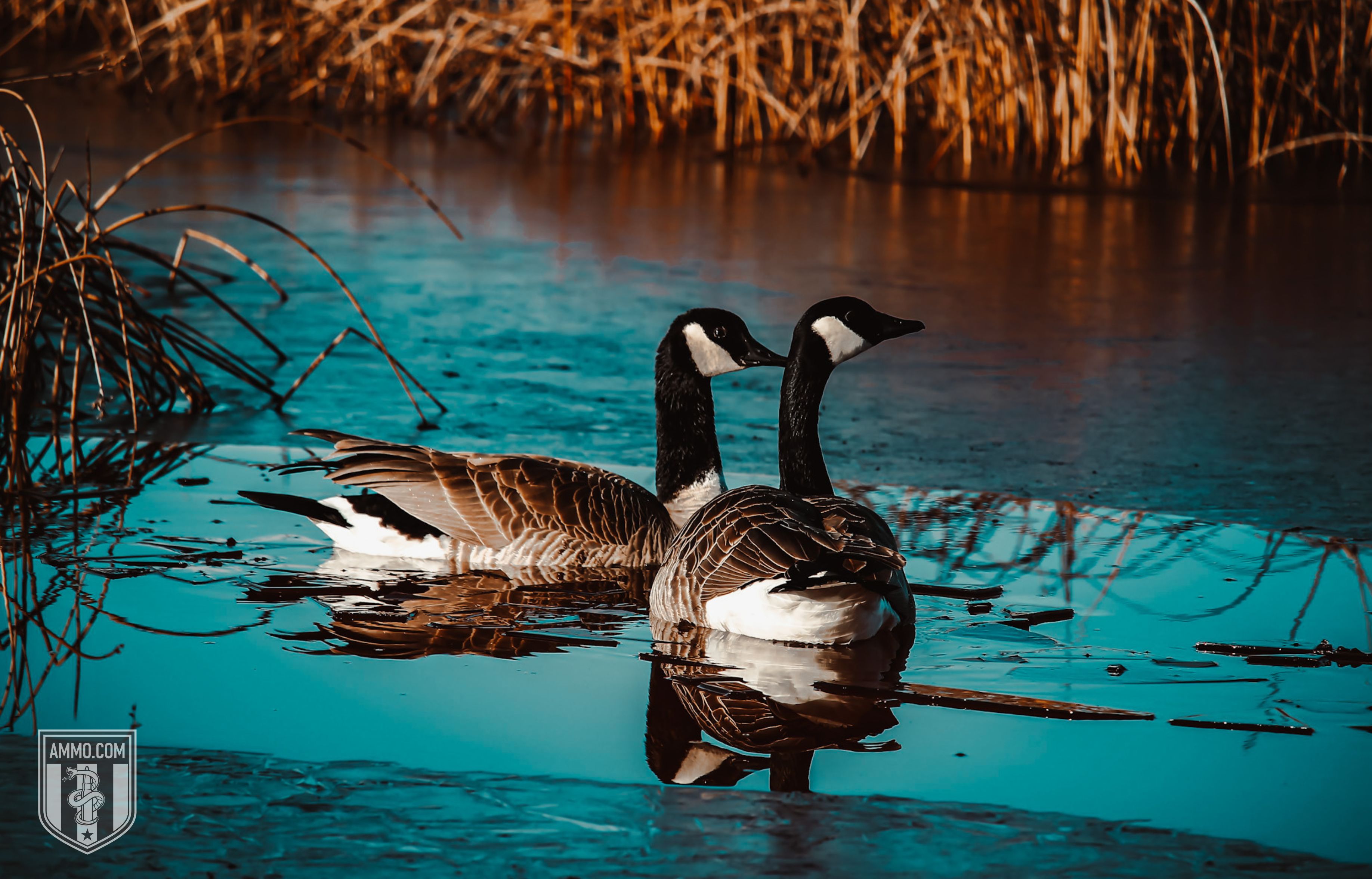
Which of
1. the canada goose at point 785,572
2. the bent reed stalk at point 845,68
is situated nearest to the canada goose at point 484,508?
the canada goose at point 785,572

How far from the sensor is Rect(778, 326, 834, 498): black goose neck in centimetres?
517

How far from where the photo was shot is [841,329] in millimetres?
5211

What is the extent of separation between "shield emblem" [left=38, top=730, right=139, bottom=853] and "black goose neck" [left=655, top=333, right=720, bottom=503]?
244cm

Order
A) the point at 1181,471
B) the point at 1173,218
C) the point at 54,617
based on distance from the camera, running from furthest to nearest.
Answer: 1. the point at 1173,218
2. the point at 1181,471
3. the point at 54,617

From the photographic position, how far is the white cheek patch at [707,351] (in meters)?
5.57

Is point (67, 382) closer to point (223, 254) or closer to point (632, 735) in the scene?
point (223, 254)

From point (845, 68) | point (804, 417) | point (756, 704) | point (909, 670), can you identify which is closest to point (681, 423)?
point (804, 417)

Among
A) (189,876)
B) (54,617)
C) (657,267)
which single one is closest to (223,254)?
(657,267)

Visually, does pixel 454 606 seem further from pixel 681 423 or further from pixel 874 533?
pixel 874 533

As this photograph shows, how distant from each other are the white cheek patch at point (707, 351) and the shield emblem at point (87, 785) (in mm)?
2633

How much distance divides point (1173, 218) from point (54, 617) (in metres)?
9.86

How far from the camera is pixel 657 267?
10.4 m

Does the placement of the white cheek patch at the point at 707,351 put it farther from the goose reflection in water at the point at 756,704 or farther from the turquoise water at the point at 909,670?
the goose reflection in water at the point at 756,704

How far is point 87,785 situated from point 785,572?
6.08 ft
